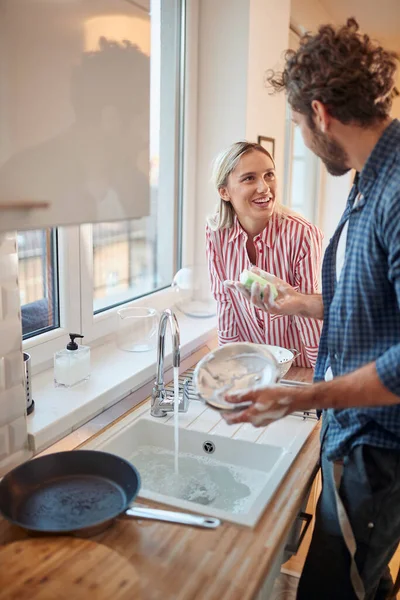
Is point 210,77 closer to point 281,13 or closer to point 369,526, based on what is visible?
point 281,13

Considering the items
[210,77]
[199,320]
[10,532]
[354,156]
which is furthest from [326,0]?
[10,532]

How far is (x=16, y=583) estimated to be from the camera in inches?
37.6

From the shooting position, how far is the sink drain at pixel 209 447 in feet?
5.14

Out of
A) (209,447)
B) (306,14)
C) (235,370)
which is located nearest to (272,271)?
(209,447)

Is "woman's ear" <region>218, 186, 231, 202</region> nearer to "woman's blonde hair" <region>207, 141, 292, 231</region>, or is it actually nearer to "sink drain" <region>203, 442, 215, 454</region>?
"woman's blonde hair" <region>207, 141, 292, 231</region>

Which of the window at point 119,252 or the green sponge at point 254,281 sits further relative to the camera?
the window at point 119,252

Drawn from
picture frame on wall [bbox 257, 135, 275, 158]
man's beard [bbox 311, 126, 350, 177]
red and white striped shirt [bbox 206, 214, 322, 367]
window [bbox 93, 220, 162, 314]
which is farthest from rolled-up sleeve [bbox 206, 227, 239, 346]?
man's beard [bbox 311, 126, 350, 177]

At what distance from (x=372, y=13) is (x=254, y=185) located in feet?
9.24

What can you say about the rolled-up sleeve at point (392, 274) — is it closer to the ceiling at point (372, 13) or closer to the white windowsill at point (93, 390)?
the white windowsill at point (93, 390)

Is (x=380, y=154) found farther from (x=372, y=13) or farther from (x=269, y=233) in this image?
(x=372, y=13)

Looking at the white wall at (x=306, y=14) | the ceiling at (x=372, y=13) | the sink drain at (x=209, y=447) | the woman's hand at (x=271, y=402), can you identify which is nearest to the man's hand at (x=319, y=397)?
the woman's hand at (x=271, y=402)

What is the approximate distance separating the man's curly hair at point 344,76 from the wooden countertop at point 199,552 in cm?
79

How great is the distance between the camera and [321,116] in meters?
1.07

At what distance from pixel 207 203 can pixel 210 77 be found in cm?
53
